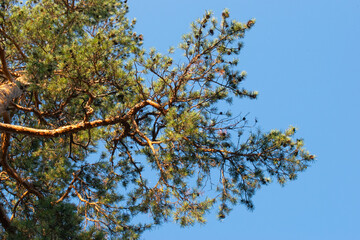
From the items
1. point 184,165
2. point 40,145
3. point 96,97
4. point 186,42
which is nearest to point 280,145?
point 184,165

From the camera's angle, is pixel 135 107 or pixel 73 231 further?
pixel 135 107

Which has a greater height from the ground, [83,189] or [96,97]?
[96,97]

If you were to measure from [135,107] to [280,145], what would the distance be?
1.70m

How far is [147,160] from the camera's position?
4672mm

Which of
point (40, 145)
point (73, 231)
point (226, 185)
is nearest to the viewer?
point (73, 231)

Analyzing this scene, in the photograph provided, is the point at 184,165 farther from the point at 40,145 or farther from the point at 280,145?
the point at 40,145

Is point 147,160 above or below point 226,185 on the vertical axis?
above

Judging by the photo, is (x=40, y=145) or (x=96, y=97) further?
(x=40, y=145)

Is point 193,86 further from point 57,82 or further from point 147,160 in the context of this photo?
point 57,82

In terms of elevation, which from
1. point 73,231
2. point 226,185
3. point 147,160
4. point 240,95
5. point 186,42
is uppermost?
point 186,42

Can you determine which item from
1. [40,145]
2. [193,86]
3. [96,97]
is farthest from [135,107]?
[40,145]

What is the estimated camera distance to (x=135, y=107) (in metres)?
4.04

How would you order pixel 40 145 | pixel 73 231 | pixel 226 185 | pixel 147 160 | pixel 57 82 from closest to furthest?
pixel 73 231 → pixel 57 82 → pixel 226 185 → pixel 147 160 → pixel 40 145

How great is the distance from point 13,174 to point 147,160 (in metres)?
1.70
